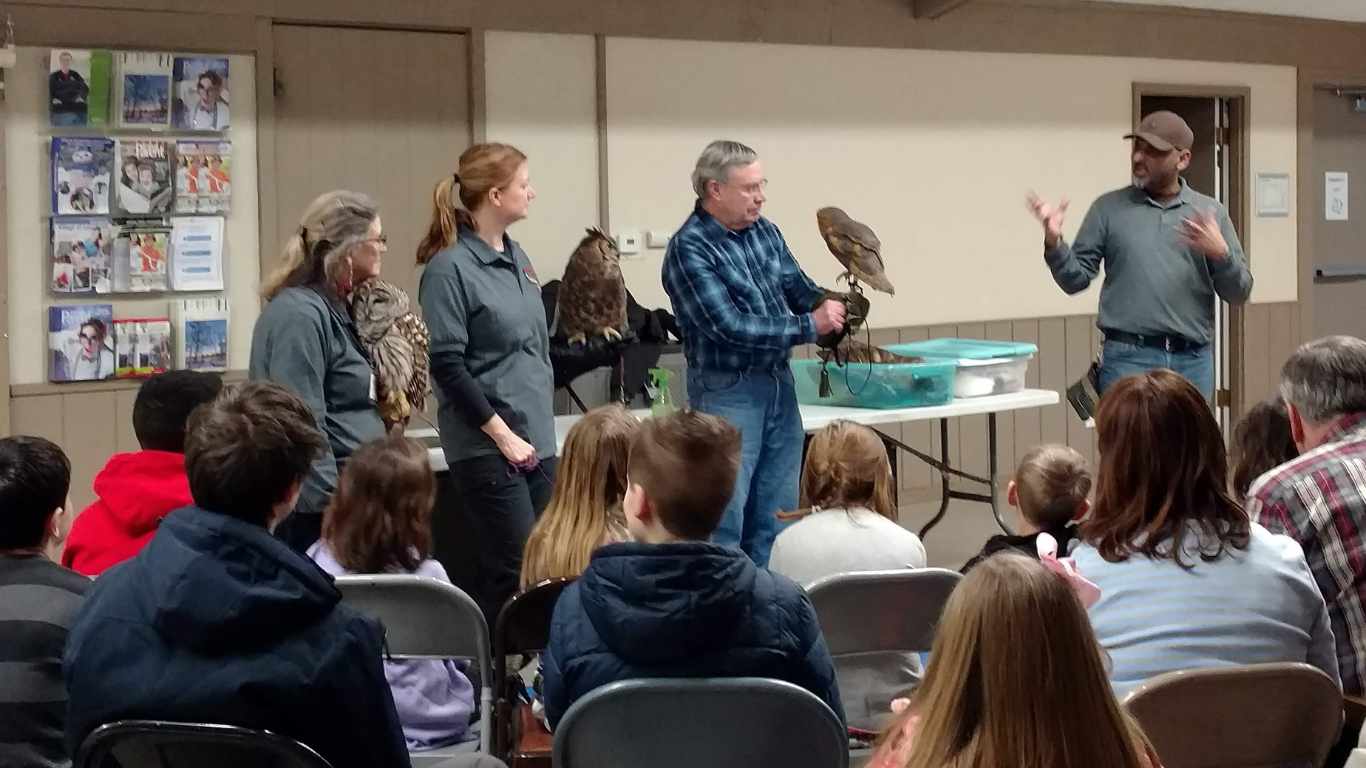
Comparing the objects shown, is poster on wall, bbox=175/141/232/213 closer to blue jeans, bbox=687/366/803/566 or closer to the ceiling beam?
blue jeans, bbox=687/366/803/566

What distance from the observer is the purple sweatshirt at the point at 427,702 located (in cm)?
265

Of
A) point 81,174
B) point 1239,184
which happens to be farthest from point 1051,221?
point 1239,184

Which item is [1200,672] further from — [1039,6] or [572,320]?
[1039,6]

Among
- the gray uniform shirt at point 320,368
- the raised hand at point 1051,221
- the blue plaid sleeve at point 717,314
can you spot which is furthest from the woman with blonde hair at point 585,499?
the raised hand at point 1051,221

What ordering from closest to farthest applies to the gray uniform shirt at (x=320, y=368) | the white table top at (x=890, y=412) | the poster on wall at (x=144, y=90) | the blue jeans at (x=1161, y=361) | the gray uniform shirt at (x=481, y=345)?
the gray uniform shirt at (x=320, y=368) < the gray uniform shirt at (x=481, y=345) < the blue jeans at (x=1161, y=361) < the white table top at (x=890, y=412) < the poster on wall at (x=144, y=90)

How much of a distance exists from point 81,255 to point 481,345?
7.47ft

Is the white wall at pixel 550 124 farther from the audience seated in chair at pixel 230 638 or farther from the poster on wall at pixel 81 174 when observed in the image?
the audience seated in chair at pixel 230 638

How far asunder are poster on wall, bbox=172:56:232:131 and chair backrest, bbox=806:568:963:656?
375cm

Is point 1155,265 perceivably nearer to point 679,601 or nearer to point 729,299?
point 729,299

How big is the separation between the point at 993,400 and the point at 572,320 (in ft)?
5.15

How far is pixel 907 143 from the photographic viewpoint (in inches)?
292

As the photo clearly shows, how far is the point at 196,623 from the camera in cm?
172

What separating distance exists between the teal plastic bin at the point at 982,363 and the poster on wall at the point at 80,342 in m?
2.82

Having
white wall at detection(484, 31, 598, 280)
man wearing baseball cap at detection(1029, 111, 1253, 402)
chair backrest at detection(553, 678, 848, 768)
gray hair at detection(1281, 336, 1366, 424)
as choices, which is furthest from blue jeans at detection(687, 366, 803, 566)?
white wall at detection(484, 31, 598, 280)
